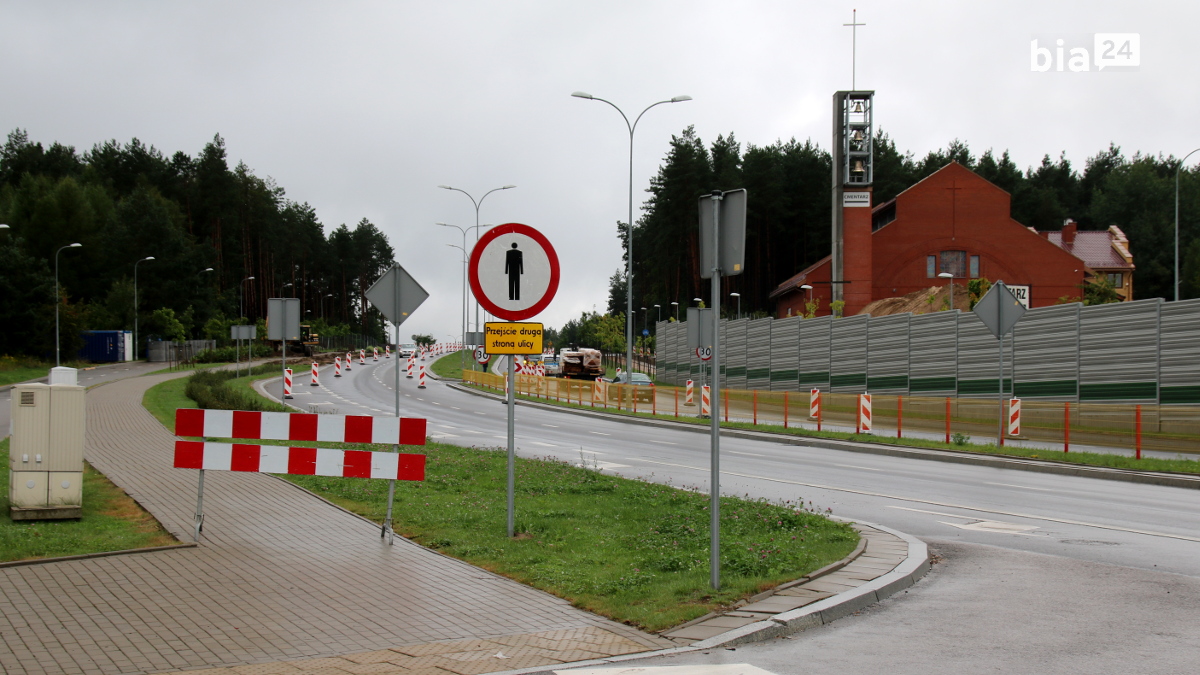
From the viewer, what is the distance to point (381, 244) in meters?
144

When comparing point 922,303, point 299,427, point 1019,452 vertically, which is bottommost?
point 1019,452

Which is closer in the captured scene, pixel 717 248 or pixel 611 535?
pixel 717 248

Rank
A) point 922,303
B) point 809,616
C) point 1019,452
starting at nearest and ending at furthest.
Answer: point 809,616 → point 1019,452 → point 922,303

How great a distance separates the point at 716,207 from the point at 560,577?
3024mm

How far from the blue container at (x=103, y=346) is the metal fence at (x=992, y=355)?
50311mm

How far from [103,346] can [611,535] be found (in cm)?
7299

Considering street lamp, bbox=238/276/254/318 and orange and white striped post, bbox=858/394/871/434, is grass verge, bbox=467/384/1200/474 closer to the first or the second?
orange and white striped post, bbox=858/394/871/434

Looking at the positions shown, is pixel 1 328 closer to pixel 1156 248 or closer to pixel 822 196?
pixel 822 196

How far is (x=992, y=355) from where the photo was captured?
91.5 ft

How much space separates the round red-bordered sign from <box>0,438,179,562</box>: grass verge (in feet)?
11.7

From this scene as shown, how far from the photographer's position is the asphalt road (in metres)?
5.51

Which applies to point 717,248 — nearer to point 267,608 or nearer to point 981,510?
point 267,608

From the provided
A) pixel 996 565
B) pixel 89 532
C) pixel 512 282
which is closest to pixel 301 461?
pixel 89 532

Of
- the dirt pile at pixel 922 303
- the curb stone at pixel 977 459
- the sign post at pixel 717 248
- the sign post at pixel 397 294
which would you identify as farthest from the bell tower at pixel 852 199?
the sign post at pixel 717 248
